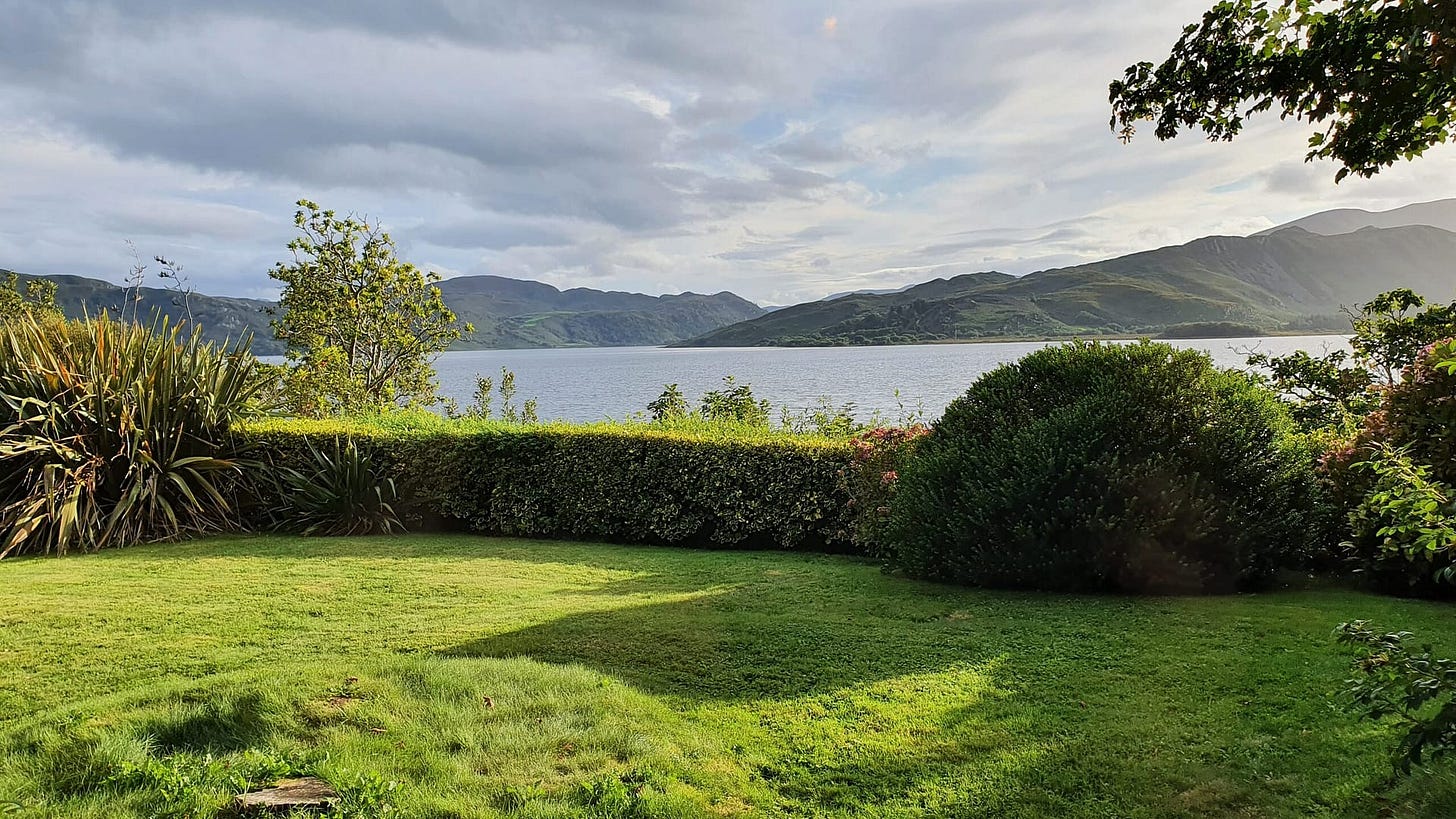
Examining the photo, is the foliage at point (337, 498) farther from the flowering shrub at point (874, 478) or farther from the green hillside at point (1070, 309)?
the green hillside at point (1070, 309)

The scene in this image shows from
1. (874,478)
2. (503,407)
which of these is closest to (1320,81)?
(874,478)

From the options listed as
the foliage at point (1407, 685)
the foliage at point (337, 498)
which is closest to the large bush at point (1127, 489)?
the foliage at point (1407, 685)

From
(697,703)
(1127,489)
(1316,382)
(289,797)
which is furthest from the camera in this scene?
(1316,382)

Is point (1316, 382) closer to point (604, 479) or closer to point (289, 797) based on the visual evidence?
point (604, 479)

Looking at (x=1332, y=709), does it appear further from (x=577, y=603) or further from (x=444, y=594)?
(x=444, y=594)

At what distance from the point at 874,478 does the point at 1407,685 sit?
6.60 meters

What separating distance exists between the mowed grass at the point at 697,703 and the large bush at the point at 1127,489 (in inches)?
13.6

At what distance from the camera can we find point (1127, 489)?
6.26m

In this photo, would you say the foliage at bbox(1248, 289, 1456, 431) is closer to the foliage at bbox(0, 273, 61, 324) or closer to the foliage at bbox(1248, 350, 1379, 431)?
the foliage at bbox(1248, 350, 1379, 431)

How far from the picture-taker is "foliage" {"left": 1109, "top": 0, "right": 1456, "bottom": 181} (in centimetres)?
292

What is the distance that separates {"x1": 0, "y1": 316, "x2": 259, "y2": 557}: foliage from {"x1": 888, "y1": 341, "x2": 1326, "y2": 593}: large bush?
859 centimetres

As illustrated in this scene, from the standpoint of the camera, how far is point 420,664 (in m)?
4.59

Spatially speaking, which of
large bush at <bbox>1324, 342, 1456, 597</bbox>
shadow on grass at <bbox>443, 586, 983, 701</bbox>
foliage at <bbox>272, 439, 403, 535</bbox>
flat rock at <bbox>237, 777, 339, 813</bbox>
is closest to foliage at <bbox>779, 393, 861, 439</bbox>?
foliage at <bbox>272, 439, 403, 535</bbox>

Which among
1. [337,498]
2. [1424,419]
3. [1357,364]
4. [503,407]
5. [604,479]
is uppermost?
[1357,364]
